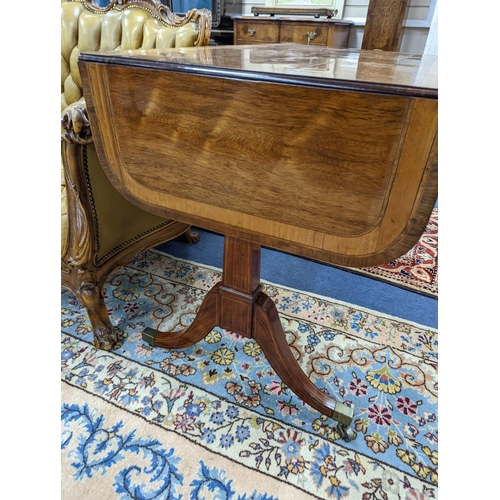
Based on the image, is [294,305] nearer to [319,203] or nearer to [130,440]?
[130,440]

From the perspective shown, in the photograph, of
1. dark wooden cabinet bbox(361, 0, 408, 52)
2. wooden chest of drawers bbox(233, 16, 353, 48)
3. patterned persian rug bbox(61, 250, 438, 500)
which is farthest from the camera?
wooden chest of drawers bbox(233, 16, 353, 48)

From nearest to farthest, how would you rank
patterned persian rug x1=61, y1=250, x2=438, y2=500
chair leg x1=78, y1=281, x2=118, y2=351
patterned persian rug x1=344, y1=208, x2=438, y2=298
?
patterned persian rug x1=61, y1=250, x2=438, y2=500 < chair leg x1=78, y1=281, x2=118, y2=351 < patterned persian rug x1=344, y1=208, x2=438, y2=298

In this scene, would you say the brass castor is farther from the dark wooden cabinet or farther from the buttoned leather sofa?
the dark wooden cabinet

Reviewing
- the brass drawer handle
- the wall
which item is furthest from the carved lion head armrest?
the wall


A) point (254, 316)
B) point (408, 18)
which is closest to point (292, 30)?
point (408, 18)

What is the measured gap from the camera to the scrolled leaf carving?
909 mm

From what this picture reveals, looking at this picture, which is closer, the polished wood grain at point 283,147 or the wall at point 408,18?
the polished wood grain at point 283,147

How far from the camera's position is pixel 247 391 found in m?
1.12

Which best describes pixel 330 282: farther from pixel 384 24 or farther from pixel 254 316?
pixel 384 24

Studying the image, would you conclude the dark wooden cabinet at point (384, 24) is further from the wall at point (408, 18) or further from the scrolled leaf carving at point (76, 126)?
the scrolled leaf carving at point (76, 126)

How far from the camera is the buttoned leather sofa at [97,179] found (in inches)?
39.5

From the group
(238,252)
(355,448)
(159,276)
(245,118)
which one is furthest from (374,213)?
(159,276)

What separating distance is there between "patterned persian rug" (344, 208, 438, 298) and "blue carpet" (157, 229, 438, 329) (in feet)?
0.15

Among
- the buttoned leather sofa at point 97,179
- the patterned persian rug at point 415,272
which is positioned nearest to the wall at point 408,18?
the patterned persian rug at point 415,272
